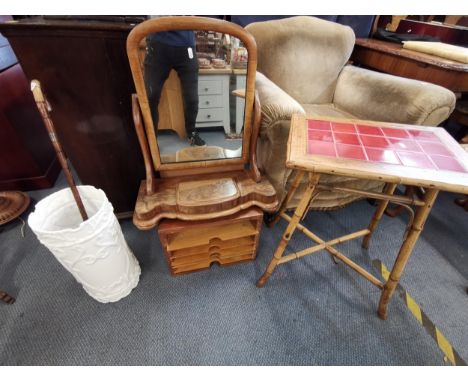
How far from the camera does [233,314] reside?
1030mm

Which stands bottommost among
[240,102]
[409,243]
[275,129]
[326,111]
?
[409,243]

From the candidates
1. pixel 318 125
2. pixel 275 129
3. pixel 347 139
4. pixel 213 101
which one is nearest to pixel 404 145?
pixel 347 139

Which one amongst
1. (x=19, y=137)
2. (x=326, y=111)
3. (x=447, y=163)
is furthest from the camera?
(x=326, y=111)

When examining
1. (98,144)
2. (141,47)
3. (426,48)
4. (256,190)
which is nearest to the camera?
(141,47)

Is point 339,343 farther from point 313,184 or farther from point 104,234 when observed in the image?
point 104,234

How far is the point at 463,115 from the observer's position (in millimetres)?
1586

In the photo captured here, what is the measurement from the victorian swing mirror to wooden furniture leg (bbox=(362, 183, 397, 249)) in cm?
58

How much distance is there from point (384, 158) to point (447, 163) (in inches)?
7.6

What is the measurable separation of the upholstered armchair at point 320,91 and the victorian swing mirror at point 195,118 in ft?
0.46

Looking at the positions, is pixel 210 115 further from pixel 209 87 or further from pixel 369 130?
pixel 369 130

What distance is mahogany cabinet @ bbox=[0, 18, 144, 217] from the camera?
0.82m

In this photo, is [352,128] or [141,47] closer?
[141,47]
